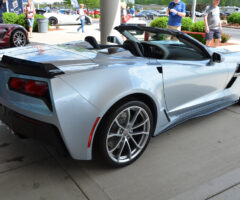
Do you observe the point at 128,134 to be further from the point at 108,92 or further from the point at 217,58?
the point at 217,58

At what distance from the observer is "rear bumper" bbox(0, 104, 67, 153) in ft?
7.44

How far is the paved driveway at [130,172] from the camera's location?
2.46 metres

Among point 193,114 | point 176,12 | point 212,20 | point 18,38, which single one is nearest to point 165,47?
point 193,114

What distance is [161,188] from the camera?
2549 millimetres

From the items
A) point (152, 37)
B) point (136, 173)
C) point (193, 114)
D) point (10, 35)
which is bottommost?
point (136, 173)

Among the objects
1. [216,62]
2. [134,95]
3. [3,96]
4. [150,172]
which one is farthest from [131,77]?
[216,62]

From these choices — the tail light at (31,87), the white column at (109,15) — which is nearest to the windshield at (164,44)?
the tail light at (31,87)

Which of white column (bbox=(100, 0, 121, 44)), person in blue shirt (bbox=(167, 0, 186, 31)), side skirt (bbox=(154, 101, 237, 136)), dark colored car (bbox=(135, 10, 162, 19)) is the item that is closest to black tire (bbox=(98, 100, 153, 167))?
side skirt (bbox=(154, 101, 237, 136))

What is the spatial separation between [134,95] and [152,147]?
881 mm

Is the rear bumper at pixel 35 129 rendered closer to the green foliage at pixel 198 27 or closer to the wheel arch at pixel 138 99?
the wheel arch at pixel 138 99

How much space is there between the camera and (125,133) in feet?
9.06

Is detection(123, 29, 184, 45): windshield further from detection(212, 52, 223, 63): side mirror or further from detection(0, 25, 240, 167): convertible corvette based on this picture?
detection(212, 52, 223, 63): side mirror

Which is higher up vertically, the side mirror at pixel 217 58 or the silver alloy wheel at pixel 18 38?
the side mirror at pixel 217 58

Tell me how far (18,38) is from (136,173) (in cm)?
798
